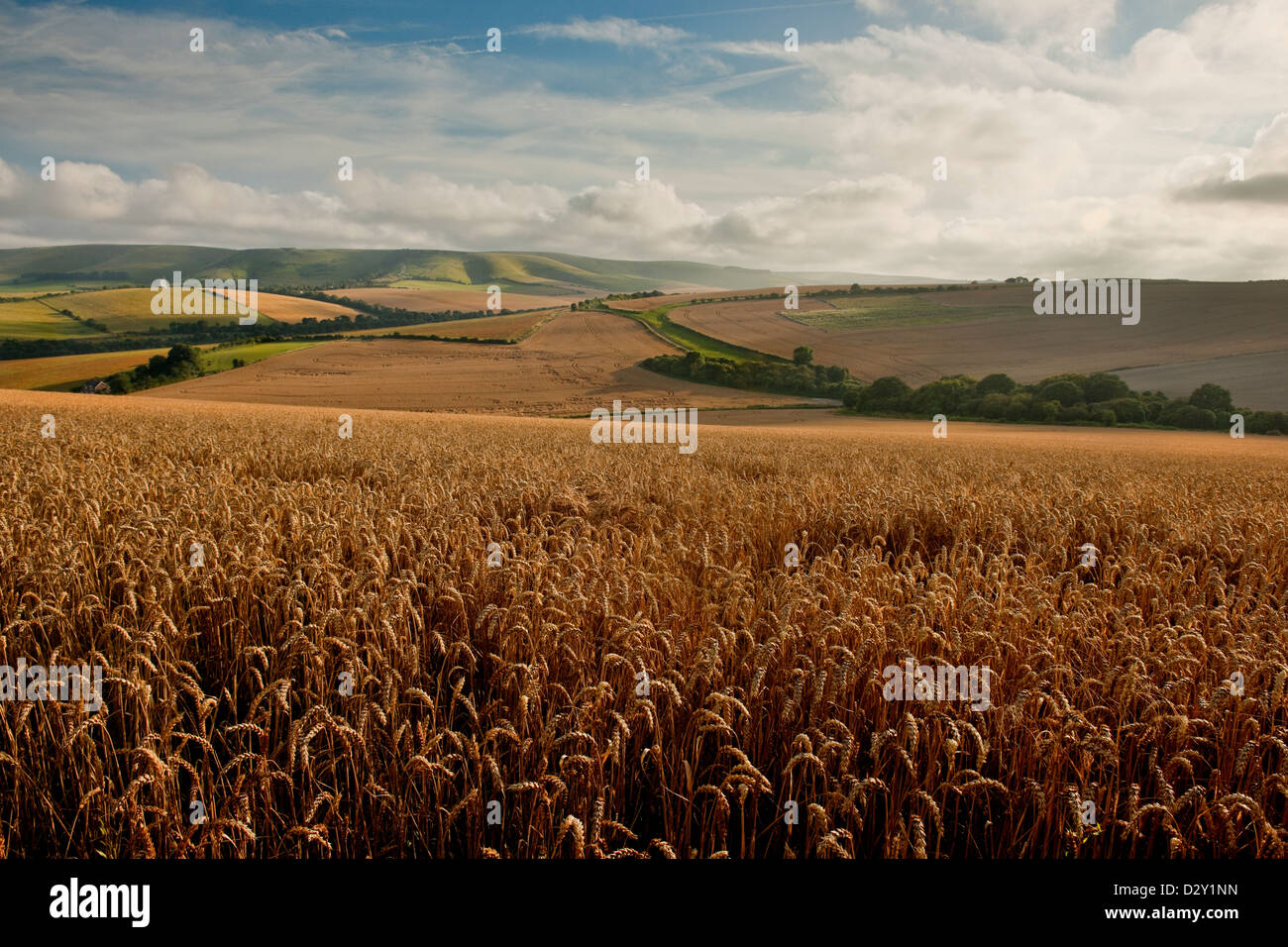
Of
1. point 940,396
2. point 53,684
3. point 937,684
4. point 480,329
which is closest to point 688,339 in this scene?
point 480,329

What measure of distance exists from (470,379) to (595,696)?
68.1 metres

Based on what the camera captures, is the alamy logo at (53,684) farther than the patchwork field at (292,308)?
No

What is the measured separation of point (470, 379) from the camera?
224 feet

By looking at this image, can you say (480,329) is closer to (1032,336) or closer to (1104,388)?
(1032,336)

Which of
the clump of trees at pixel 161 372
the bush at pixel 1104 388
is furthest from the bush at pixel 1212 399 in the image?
the clump of trees at pixel 161 372

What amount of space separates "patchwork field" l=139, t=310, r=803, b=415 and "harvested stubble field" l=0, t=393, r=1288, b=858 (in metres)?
50.1

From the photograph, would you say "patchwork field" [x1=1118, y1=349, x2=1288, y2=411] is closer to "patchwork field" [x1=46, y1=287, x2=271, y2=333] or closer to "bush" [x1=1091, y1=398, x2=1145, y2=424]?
"bush" [x1=1091, y1=398, x2=1145, y2=424]

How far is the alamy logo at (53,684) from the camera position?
2665 millimetres

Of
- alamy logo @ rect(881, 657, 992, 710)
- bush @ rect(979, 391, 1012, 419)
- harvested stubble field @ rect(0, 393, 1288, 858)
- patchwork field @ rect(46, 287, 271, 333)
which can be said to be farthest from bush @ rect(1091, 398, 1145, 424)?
patchwork field @ rect(46, 287, 271, 333)

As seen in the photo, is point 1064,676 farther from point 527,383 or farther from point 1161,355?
point 1161,355

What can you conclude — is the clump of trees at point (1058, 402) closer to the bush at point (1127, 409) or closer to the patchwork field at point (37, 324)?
the bush at point (1127, 409)

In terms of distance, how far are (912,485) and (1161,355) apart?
81593 mm

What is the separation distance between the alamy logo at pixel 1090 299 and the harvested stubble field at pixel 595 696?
10122 centimetres
